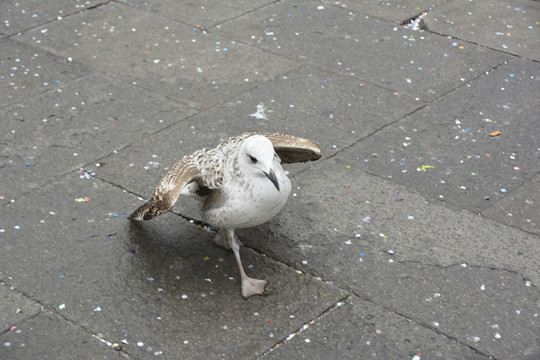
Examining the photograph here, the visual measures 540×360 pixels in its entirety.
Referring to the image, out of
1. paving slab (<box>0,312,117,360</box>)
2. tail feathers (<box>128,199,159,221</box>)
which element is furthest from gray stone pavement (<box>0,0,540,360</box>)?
tail feathers (<box>128,199,159,221</box>)

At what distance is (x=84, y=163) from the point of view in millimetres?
5723

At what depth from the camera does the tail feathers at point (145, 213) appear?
4590 millimetres

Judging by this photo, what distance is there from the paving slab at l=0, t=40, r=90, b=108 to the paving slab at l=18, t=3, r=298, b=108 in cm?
15

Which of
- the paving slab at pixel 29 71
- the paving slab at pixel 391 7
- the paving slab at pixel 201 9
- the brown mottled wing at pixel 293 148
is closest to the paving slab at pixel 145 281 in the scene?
the brown mottled wing at pixel 293 148

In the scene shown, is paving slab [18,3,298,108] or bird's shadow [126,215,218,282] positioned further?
paving slab [18,3,298,108]

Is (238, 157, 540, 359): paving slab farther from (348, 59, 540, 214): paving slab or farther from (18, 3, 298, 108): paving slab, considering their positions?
(18, 3, 298, 108): paving slab

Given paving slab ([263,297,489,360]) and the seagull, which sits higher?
the seagull

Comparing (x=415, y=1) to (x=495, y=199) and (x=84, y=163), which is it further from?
(x=84, y=163)

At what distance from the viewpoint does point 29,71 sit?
275 inches

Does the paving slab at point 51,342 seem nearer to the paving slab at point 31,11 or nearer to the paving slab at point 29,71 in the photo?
the paving slab at point 29,71

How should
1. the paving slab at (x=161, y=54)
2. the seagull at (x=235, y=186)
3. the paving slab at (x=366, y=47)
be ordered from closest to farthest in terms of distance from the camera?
the seagull at (x=235, y=186) < the paving slab at (x=161, y=54) < the paving slab at (x=366, y=47)

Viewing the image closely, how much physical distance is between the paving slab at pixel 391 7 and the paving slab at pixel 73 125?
112 inches

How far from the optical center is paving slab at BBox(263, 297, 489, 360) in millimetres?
4074

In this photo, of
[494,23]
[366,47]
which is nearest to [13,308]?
[366,47]
